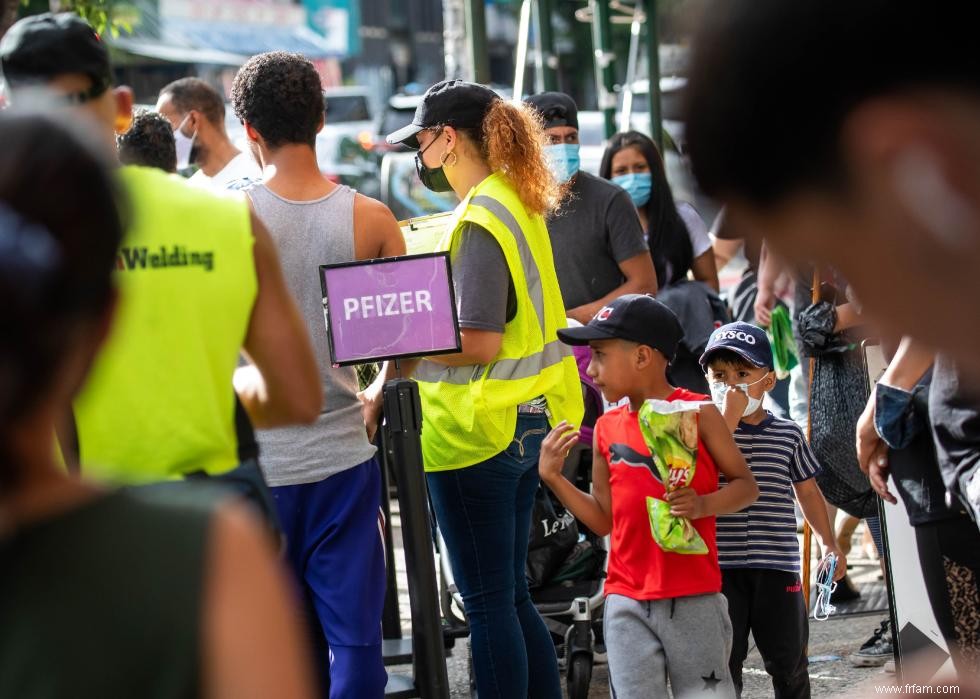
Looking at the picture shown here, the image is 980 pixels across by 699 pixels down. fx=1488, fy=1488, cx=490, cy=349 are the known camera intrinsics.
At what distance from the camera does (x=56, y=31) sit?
2.98 metres

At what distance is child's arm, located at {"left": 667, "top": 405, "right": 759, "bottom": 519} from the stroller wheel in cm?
112

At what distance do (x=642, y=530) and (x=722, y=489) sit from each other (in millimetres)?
263

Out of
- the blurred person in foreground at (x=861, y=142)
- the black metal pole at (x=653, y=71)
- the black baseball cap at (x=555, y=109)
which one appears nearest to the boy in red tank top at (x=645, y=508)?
the black baseball cap at (x=555, y=109)

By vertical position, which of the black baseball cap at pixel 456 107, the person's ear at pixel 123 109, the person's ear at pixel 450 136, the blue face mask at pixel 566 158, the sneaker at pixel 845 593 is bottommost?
the sneaker at pixel 845 593

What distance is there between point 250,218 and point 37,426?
147cm

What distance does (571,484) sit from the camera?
14.5 ft

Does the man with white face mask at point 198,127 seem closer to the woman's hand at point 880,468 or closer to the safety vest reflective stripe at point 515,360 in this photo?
the safety vest reflective stripe at point 515,360

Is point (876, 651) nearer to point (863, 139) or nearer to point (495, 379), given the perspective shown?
point (495, 379)

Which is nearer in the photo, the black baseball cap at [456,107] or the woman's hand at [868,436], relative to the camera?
the woman's hand at [868,436]

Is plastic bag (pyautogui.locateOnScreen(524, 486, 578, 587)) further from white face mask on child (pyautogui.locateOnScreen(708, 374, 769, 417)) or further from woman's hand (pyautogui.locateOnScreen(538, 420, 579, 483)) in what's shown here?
woman's hand (pyautogui.locateOnScreen(538, 420, 579, 483))

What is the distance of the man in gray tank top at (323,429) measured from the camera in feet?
13.4

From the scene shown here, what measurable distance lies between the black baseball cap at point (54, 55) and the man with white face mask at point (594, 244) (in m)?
3.11

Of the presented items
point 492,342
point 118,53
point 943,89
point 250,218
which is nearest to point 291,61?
point 492,342

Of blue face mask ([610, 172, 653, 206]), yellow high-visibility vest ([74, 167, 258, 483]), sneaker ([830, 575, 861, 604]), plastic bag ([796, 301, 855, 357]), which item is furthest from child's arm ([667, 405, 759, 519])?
blue face mask ([610, 172, 653, 206])
